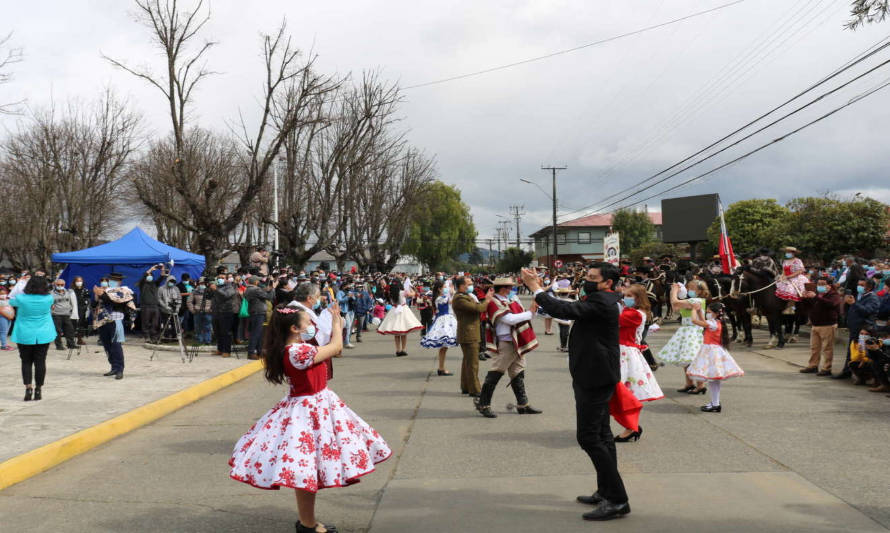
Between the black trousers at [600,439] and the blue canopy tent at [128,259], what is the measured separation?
52.6ft

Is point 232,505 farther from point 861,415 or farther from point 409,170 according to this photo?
point 409,170

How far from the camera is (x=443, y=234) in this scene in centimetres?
7075

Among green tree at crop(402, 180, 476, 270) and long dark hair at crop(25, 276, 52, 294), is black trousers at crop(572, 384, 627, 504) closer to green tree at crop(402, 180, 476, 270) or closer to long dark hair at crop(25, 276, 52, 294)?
long dark hair at crop(25, 276, 52, 294)

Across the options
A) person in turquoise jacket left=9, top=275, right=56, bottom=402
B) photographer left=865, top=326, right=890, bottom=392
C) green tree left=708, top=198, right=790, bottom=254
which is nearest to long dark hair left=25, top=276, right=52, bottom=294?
person in turquoise jacket left=9, top=275, right=56, bottom=402

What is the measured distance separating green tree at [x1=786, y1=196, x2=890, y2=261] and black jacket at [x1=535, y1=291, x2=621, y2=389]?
31517 millimetres

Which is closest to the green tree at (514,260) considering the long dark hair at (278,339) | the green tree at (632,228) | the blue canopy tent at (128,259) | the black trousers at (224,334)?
the green tree at (632,228)

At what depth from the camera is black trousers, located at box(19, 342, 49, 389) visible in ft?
32.3

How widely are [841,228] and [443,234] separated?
139ft

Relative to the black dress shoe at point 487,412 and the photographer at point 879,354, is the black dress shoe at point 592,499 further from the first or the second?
the photographer at point 879,354

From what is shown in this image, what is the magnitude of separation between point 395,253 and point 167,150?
2155cm

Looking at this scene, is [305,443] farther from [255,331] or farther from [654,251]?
[654,251]

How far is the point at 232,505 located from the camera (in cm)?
544

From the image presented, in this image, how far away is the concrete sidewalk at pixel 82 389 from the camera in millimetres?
8008

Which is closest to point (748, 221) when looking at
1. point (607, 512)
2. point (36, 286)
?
point (36, 286)
